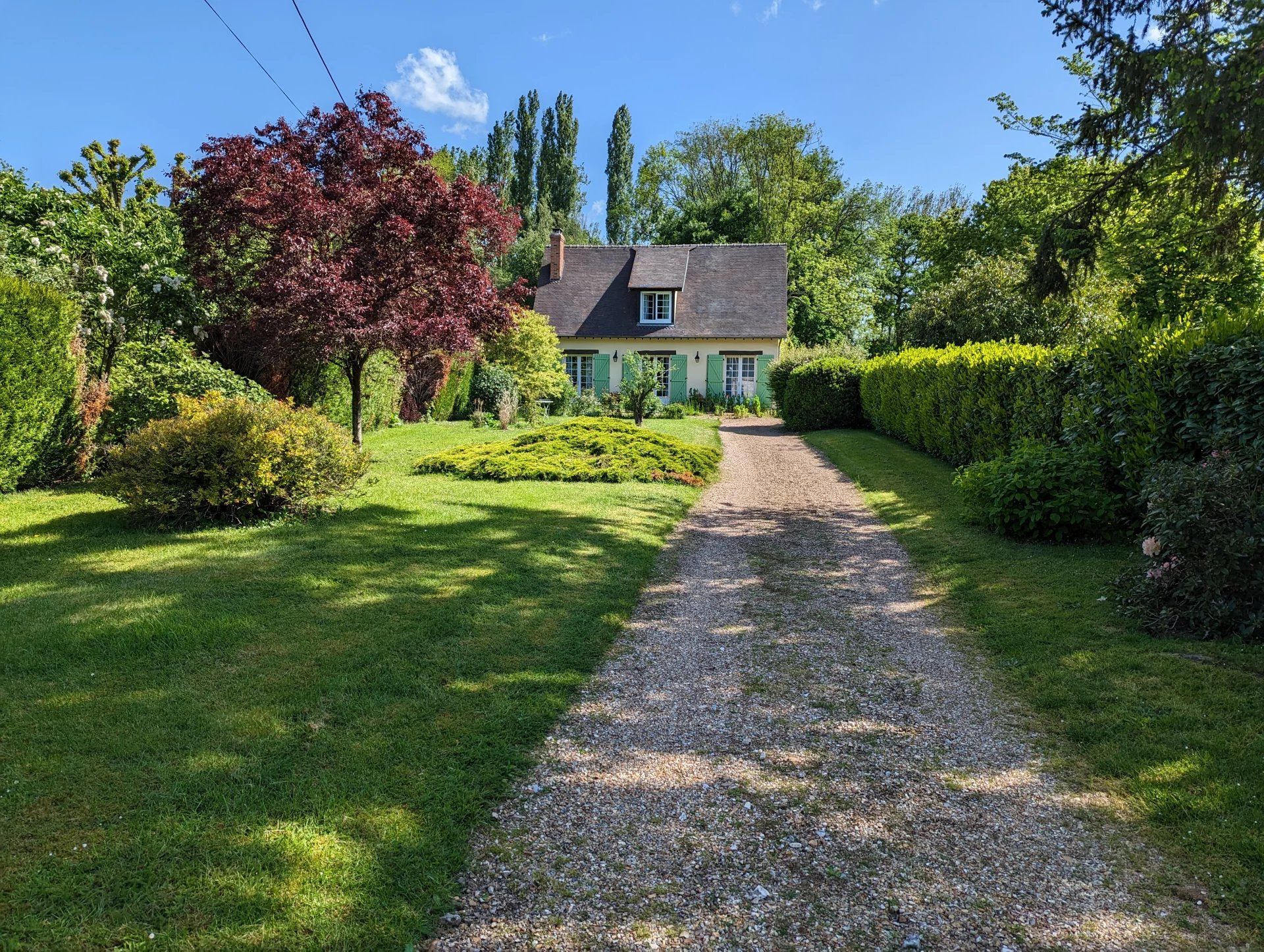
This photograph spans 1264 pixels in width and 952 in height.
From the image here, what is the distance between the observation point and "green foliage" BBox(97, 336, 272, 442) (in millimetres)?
9742

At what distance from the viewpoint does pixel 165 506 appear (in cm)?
703

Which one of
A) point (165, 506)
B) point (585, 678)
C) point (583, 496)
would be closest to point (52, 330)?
point (165, 506)

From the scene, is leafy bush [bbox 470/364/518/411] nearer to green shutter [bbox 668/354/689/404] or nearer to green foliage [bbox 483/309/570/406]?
green foliage [bbox 483/309/570/406]

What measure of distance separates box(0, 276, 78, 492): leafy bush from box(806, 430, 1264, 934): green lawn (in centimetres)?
1001

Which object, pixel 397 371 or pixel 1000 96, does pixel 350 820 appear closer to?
pixel 397 371

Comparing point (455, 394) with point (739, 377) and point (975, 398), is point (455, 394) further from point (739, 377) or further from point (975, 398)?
point (975, 398)

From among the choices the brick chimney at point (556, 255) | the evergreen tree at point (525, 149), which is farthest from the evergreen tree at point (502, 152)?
the brick chimney at point (556, 255)

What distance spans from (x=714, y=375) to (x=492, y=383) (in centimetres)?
1061

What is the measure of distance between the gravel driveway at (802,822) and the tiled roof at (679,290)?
26.4m

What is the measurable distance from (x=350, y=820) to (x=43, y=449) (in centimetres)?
866

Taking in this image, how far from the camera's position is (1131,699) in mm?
3963

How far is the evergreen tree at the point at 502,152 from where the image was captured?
5038 cm

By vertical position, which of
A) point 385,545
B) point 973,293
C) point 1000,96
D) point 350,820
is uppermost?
point 1000,96

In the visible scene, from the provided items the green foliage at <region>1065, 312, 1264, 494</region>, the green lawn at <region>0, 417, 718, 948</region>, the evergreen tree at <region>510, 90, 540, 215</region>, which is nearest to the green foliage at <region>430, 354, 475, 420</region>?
the green lawn at <region>0, 417, 718, 948</region>
